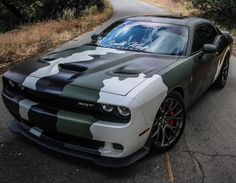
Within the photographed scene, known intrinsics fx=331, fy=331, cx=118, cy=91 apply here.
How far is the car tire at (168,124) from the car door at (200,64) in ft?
1.55

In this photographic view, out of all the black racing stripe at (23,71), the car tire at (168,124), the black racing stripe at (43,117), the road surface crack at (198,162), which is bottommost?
the road surface crack at (198,162)

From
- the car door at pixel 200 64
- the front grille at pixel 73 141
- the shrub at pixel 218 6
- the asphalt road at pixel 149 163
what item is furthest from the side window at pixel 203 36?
the shrub at pixel 218 6

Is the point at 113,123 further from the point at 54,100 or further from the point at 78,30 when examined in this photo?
the point at 78,30

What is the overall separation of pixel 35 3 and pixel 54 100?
68.5 ft

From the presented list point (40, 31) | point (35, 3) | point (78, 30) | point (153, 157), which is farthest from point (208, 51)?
point (35, 3)

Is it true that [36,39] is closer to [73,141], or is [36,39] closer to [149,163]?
[73,141]

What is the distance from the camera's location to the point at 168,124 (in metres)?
3.84

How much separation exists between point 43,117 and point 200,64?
230cm

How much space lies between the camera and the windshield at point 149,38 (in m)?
4.47

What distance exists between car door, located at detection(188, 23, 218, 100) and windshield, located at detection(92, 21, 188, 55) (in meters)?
0.22

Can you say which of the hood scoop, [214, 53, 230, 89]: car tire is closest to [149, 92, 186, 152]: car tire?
the hood scoop

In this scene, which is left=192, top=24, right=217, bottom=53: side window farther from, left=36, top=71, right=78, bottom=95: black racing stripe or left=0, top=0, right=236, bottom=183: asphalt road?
left=36, top=71, right=78, bottom=95: black racing stripe

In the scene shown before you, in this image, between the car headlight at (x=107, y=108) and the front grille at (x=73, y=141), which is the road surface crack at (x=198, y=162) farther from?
the car headlight at (x=107, y=108)

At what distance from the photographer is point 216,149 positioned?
3955 millimetres
